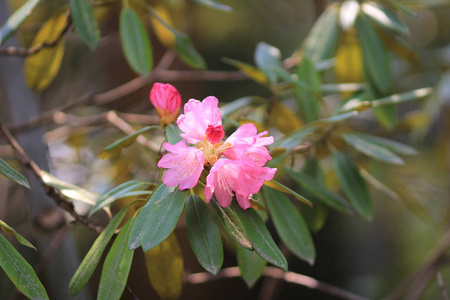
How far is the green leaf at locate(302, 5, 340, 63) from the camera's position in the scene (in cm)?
128

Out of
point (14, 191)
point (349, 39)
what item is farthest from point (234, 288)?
point (349, 39)

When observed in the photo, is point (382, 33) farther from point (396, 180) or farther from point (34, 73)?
point (34, 73)

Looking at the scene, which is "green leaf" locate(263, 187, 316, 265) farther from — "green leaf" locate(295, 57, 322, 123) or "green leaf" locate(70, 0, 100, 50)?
"green leaf" locate(70, 0, 100, 50)

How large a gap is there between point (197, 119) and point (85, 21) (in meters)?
0.43

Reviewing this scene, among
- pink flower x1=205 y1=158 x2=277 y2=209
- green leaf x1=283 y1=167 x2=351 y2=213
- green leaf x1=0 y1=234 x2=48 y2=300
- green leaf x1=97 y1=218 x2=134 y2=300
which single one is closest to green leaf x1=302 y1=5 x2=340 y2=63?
green leaf x1=283 y1=167 x2=351 y2=213

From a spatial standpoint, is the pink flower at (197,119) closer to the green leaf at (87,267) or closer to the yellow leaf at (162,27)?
the green leaf at (87,267)

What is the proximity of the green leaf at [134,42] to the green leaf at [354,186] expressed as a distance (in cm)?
52

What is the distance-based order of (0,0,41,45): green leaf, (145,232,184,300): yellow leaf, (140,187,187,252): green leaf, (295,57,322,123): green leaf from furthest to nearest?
(295,57,322,123): green leaf, (0,0,41,45): green leaf, (145,232,184,300): yellow leaf, (140,187,187,252): green leaf

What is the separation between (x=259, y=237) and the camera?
2.18 feet

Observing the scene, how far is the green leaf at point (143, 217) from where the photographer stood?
0.62 m

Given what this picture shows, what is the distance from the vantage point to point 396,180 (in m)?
1.44

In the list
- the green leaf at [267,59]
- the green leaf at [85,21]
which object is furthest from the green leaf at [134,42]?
the green leaf at [267,59]

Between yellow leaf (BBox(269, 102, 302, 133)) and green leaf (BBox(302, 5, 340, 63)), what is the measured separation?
18 centimetres

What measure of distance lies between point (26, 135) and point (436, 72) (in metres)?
1.66
